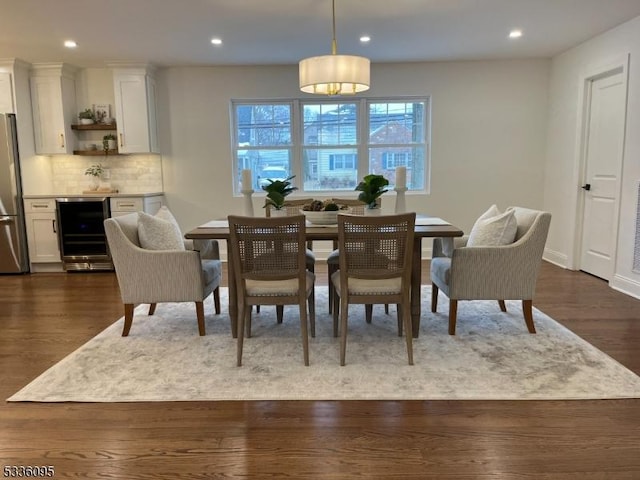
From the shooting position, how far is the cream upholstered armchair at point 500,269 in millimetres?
2984

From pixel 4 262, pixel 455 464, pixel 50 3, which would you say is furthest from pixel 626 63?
pixel 4 262

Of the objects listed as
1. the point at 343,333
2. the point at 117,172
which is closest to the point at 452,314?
the point at 343,333

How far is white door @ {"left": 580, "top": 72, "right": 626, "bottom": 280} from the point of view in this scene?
437 centimetres

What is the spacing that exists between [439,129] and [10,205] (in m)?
5.31

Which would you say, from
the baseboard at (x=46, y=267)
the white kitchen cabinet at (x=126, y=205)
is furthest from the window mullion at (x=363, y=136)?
the baseboard at (x=46, y=267)

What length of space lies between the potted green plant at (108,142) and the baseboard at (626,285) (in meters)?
5.88

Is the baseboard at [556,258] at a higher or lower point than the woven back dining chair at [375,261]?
lower

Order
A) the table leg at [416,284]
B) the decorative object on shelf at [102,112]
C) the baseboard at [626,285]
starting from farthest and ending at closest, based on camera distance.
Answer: the decorative object on shelf at [102,112]
the baseboard at [626,285]
the table leg at [416,284]

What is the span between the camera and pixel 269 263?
263 centimetres

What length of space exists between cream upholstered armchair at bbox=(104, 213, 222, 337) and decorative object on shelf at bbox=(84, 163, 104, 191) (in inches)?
121

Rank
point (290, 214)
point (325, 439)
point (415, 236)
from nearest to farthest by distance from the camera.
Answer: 1. point (325, 439)
2. point (415, 236)
3. point (290, 214)

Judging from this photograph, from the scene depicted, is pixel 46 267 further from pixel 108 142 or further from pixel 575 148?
pixel 575 148

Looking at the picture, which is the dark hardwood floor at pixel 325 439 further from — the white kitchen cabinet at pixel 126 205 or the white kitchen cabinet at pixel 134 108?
the white kitchen cabinet at pixel 134 108

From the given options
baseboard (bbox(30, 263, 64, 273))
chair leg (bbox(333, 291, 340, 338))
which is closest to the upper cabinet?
baseboard (bbox(30, 263, 64, 273))
